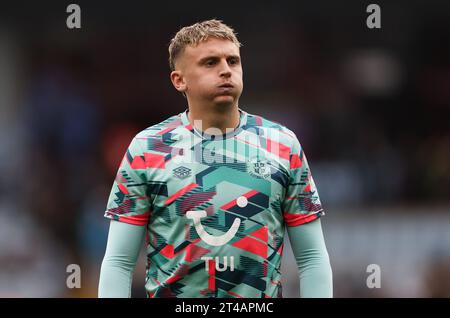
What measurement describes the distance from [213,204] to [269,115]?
26.1ft

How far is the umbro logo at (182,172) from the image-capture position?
4738 millimetres

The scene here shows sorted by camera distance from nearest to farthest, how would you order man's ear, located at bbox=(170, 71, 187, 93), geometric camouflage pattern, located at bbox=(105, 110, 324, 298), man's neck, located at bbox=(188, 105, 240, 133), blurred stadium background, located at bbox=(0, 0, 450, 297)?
geometric camouflage pattern, located at bbox=(105, 110, 324, 298), man's neck, located at bbox=(188, 105, 240, 133), man's ear, located at bbox=(170, 71, 187, 93), blurred stadium background, located at bbox=(0, 0, 450, 297)

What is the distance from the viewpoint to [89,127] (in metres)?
12.5

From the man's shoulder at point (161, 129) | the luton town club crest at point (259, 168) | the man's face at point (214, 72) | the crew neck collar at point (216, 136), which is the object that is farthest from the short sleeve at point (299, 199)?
the man's shoulder at point (161, 129)

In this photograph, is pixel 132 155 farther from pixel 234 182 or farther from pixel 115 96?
pixel 115 96

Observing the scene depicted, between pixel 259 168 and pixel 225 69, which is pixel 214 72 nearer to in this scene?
pixel 225 69

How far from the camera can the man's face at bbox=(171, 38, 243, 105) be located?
468 centimetres

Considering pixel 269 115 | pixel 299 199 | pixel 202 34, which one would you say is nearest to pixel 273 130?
pixel 299 199

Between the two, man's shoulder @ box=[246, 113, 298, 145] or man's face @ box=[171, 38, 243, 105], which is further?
man's shoulder @ box=[246, 113, 298, 145]

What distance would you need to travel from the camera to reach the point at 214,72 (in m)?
4.70

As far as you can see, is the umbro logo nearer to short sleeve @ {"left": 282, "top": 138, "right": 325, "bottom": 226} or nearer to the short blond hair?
short sleeve @ {"left": 282, "top": 138, "right": 325, "bottom": 226}

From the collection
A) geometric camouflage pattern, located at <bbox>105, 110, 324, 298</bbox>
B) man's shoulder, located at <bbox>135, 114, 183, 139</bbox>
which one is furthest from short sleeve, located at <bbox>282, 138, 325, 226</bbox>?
man's shoulder, located at <bbox>135, 114, 183, 139</bbox>

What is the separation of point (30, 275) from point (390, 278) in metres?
4.43

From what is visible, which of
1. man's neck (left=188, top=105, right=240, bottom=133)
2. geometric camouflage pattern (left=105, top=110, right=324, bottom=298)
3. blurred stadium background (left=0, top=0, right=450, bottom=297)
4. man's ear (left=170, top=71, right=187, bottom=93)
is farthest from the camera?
blurred stadium background (left=0, top=0, right=450, bottom=297)
